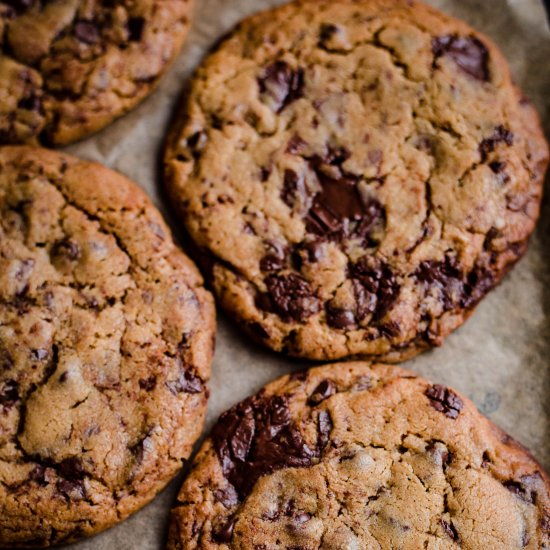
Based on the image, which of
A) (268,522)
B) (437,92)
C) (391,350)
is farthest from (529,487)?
(437,92)

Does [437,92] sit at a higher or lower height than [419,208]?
higher

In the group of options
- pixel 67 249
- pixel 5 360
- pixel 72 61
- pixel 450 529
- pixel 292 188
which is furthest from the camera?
pixel 72 61

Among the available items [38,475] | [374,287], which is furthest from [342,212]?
[38,475]

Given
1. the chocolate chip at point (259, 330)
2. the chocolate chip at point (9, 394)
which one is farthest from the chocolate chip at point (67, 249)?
the chocolate chip at point (259, 330)

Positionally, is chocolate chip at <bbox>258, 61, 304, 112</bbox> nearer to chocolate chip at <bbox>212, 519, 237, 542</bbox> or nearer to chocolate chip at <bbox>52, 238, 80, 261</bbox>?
chocolate chip at <bbox>52, 238, 80, 261</bbox>

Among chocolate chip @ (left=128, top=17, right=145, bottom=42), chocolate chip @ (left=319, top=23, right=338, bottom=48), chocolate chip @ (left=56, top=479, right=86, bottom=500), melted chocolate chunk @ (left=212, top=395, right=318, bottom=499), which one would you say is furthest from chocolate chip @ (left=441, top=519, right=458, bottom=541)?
chocolate chip @ (left=128, top=17, right=145, bottom=42)

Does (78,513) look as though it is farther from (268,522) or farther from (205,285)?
(205,285)

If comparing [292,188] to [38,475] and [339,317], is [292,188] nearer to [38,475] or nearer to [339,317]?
[339,317]
